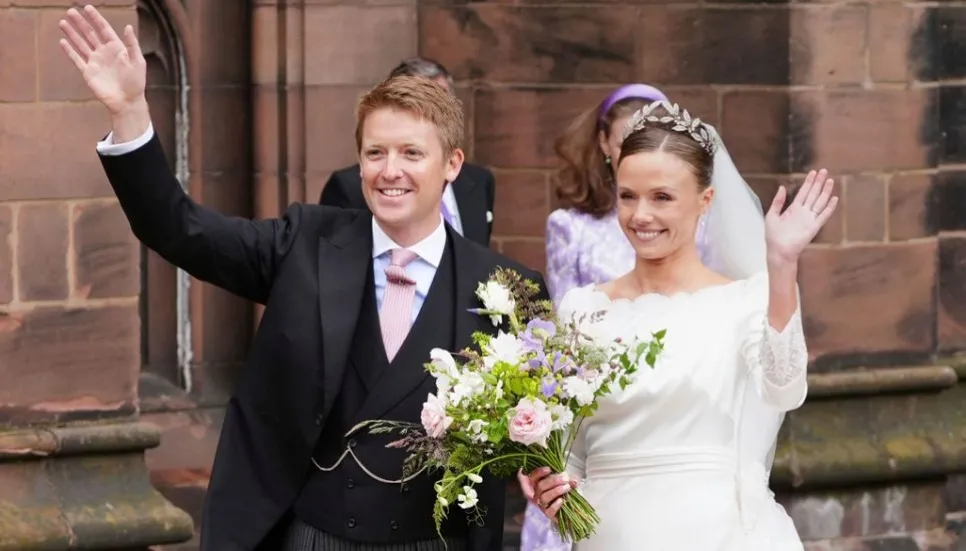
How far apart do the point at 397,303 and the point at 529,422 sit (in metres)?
0.51

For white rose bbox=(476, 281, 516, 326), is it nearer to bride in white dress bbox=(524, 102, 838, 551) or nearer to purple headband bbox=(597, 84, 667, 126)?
bride in white dress bbox=(524, 102, 838, 551)

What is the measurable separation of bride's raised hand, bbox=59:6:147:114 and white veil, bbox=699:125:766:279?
1670 mm

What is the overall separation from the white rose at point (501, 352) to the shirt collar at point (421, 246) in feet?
1.23

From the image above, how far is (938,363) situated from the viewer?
838 cm

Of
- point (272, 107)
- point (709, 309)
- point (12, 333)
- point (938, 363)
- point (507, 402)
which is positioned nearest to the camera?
point (507, 402)

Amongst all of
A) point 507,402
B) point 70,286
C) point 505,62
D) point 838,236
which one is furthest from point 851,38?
point 507,402

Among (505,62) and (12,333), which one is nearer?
(12,333)

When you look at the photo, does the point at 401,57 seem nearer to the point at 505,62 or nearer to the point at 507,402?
the point at 505,62

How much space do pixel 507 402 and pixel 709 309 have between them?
27.3 inches

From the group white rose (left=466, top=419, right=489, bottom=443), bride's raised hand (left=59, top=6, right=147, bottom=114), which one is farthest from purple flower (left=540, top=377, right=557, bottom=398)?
bride's raised hand (left=59, top=6, right=147, bottom=114)

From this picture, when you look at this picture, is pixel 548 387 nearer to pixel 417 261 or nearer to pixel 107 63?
pixel 417 261

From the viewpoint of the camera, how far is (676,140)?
4.88 metres

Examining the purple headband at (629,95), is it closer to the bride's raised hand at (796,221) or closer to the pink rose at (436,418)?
the bride's raised hand at (796,221)

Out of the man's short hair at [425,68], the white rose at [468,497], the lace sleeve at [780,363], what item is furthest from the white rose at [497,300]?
the man's short hair at [425,68]
